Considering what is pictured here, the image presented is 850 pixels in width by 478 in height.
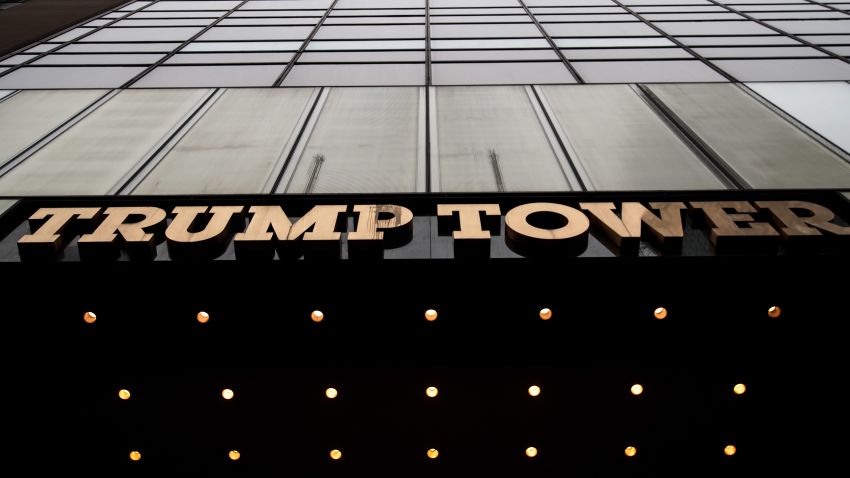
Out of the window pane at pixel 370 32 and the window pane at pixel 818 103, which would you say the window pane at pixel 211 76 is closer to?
the window pane at pixel 370 32

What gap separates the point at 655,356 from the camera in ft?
24.7

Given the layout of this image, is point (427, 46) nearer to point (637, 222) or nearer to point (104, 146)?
point (104, 146)

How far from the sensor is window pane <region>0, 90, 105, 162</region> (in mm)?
10484

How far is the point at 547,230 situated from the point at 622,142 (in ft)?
12.1

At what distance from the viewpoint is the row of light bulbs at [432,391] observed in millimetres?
7688

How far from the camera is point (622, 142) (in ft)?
32.8

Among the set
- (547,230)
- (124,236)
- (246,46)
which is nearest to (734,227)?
(547,230)

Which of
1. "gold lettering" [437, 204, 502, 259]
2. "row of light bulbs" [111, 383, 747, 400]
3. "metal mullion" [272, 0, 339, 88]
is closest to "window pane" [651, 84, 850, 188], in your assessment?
"row of light bulbs" [111, 383, 747, 400]

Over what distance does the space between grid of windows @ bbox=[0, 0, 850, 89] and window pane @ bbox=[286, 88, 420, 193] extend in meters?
1.16

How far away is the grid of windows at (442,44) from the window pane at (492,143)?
1161 millimetres

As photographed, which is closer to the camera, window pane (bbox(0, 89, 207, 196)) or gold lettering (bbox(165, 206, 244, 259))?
gold lettering (bbox(165, 206, 244, 259))

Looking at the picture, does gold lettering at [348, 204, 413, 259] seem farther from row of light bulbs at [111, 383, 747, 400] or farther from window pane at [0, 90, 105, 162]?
window pane at [0, 90, 105, 162]

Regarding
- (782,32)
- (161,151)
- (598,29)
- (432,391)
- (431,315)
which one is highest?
(598,29)

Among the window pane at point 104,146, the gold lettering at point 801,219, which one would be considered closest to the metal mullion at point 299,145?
the window pane at point 104,146
